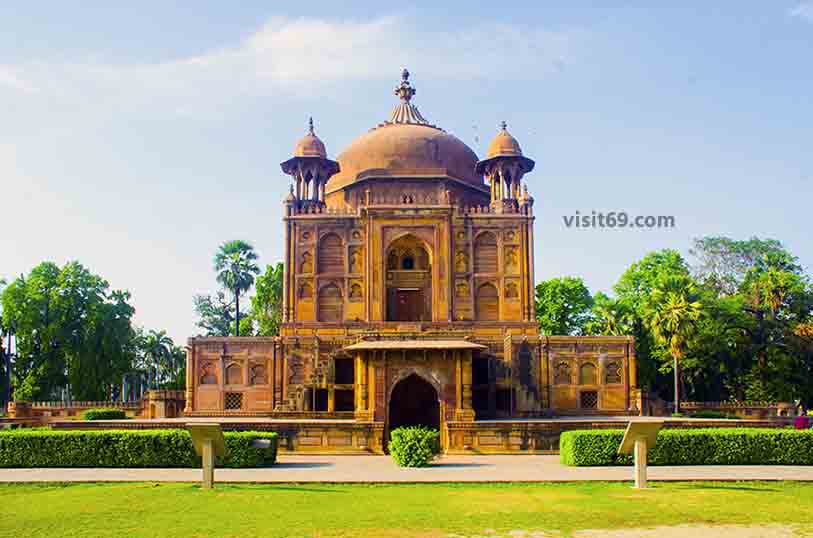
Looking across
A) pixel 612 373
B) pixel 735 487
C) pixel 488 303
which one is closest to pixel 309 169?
pixel 488 303

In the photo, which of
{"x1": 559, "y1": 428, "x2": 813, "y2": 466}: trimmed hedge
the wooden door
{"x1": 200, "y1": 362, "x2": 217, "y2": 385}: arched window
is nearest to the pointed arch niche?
the wooden door

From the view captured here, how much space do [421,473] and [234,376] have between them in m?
24.3

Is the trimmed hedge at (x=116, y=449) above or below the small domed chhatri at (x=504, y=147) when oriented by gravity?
below

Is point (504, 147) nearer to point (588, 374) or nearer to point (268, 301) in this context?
point (588, 374)

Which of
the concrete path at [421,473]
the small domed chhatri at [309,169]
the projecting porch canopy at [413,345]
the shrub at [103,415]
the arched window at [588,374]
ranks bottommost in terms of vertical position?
the concrete path at [421,473]

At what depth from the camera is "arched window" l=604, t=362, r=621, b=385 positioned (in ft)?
147

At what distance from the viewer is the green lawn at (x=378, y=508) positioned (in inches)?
563

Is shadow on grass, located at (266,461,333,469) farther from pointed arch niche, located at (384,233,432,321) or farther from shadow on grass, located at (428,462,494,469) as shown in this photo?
pointed arch niche, located at (384,233,432,321)

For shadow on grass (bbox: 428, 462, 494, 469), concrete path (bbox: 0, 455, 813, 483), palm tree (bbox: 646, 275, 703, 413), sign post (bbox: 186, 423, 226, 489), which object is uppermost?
palm tree (bbox: 646, 275, 703, 413)

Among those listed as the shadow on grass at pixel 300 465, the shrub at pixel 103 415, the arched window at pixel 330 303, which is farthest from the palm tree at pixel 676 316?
the shrub at pixel 103 415

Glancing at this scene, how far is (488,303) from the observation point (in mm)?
47156

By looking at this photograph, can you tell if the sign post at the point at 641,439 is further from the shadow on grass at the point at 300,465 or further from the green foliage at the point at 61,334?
the green foliage at the point at 61,334

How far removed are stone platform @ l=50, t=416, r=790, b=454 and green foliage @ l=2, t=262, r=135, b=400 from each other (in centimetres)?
2804

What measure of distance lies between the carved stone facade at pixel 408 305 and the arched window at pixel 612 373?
58mm
